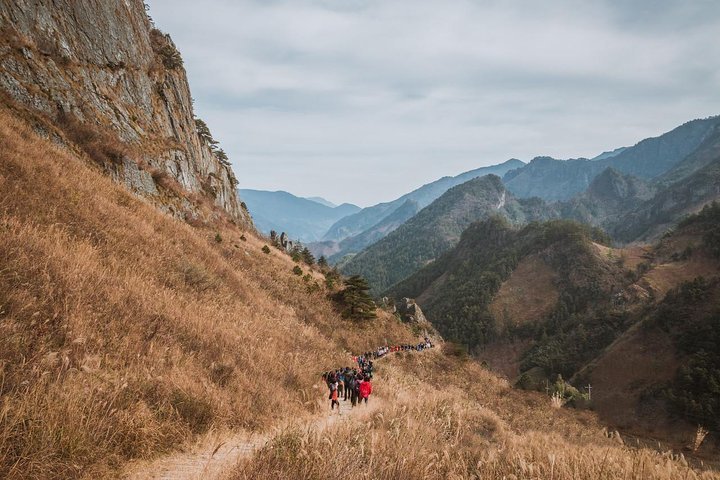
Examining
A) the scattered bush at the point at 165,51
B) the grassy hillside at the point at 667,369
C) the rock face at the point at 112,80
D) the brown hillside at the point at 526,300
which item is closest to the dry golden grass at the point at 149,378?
the rock face at the point at 112,80

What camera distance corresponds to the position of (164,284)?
9984 millimetres

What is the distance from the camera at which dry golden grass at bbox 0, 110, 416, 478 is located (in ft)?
12.2

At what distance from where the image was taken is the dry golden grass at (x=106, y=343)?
12.2 ft

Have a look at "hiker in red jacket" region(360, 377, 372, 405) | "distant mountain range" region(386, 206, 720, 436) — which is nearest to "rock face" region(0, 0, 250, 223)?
"hiker in red jacket" region(360, 377, 372, 405)

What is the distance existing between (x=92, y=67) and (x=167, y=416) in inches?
1246

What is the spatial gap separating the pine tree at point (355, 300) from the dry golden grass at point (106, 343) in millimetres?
18169

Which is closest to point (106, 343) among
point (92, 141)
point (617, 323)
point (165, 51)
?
point (92, 141)

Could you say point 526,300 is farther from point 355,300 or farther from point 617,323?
point 355,300

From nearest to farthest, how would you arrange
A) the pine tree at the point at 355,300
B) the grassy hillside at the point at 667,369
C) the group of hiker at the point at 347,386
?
the group of hiker at the point at 347,386, the pine tree at the point at 355,300, the grassy hillside at the point at 667,369

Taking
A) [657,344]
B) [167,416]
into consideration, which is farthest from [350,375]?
[657,344]

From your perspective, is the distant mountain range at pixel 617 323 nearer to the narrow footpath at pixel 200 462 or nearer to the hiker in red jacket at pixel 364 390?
the hiker in red jacket at pixel 364 390

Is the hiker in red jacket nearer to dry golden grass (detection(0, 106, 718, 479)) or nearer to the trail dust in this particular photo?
dry golden grass (detection(0, 106, 718, 479))

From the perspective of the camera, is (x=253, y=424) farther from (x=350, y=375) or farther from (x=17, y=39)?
(x=17, y=39)

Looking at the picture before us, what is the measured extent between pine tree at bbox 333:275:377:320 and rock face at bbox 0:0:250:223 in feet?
44.7
